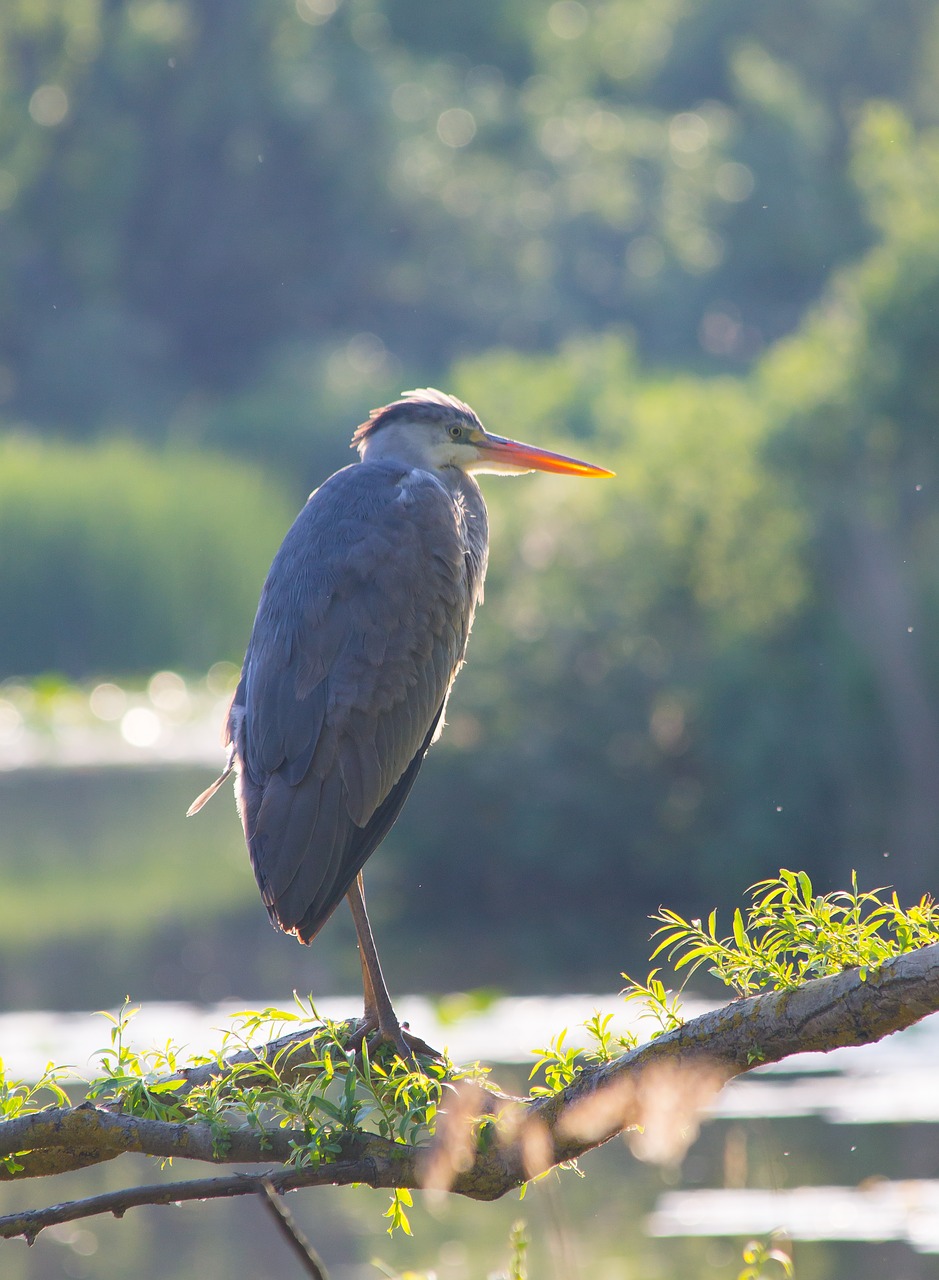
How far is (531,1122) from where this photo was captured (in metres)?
2.25

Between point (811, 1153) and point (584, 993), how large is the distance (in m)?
2.57

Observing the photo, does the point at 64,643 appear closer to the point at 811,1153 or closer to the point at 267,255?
the point at 267,255

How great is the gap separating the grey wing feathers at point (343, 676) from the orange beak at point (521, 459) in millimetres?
410

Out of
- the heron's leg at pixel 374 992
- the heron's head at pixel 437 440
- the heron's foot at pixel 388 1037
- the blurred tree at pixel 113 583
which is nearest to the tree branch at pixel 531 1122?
the heron's foot at pixel 388 1037

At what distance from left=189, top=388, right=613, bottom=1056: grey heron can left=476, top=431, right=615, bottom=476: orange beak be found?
0.32 meters

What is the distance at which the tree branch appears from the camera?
2.04 meters

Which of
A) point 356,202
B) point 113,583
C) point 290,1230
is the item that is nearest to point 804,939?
point 290,1230

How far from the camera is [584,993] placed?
917 cm

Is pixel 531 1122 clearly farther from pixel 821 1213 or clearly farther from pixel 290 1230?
pixel 821 1213

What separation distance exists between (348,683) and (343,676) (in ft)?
0.05

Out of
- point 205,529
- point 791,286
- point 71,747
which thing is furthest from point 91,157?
point 71,747

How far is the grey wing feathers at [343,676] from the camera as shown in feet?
10.3

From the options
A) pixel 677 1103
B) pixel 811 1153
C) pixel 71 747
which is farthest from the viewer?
pixel 71 747

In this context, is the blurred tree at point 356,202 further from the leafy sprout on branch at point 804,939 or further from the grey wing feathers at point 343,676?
the leafy sprout on branch at point 804,939
